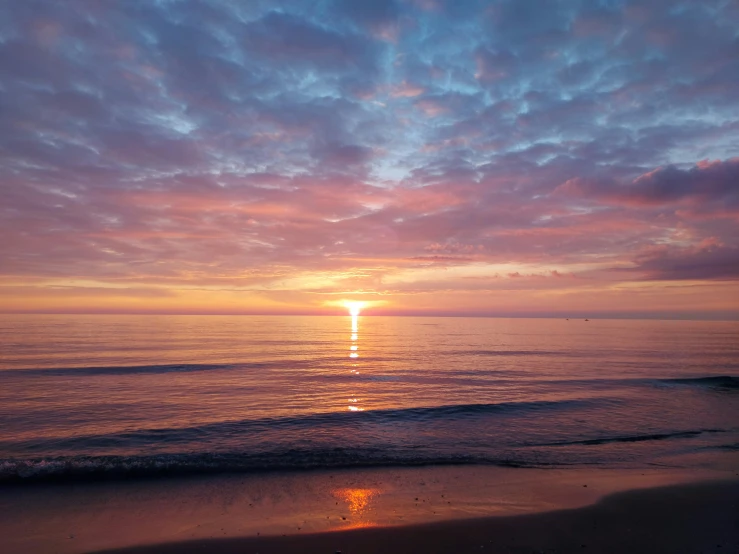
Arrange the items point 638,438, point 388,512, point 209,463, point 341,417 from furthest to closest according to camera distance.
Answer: point 341,417
point 638,438
point 209,463
point 388,512

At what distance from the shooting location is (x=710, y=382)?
114 feet

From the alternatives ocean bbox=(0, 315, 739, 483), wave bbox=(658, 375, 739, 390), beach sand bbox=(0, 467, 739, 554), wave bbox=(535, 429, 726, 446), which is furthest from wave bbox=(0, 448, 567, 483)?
wave bbox=(658, 375, 739, 390)

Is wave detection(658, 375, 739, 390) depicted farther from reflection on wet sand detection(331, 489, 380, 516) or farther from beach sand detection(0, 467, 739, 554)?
reflection on wet sand detection(331, 489, 380, 516)

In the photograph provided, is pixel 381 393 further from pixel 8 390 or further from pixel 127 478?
pixel 8 390

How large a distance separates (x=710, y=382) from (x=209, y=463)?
3975 cm

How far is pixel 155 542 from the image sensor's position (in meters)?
9.16

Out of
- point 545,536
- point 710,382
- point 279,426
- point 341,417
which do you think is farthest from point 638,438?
point 710,382

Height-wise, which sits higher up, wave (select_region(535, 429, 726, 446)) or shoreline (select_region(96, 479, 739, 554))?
shoreline (select_region(96, 479, 739, 554))

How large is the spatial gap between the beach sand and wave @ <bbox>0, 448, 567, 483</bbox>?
65 centimetres

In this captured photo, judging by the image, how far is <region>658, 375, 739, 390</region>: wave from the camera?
109 ft

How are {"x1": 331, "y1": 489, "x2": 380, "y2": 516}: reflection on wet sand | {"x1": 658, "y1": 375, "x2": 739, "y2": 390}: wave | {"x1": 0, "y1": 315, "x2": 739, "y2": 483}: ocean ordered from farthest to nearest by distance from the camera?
{"x1": 658, "y1": 375, "x2": 739, "y2": 390}: wave → {"x1": 0, "y1": 315, "x2": 739, "y2": 483}: ocean → {"x1": 331, "y1": 489, "x2": 380, "y2": 516}: reflection on wet sand

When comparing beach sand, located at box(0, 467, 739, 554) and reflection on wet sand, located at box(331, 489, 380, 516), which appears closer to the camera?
beach sand, located at box(0, 467, 739, 554)

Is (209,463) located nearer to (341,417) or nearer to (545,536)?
(341,417)

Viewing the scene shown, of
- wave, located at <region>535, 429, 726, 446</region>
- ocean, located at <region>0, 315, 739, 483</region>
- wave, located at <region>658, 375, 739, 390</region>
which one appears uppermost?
ocean, located at <region>0, 315, 739, 483</region>
